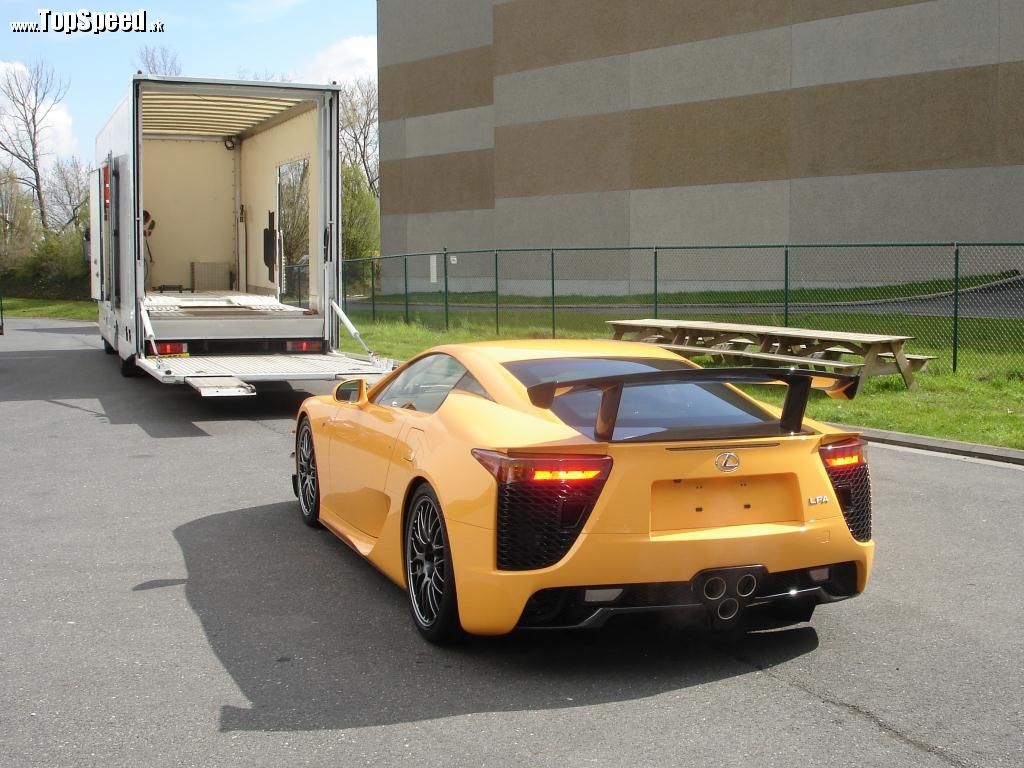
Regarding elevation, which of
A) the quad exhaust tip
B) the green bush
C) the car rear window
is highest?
the green bush

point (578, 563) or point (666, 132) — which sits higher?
point (666, 132)

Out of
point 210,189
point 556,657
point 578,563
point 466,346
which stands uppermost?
point 210,189

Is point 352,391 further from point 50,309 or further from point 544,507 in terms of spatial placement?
point 50,309

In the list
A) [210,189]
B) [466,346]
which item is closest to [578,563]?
[466,346]

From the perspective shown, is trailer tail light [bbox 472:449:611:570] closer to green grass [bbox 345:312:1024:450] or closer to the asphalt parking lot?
the asphalt parking lot

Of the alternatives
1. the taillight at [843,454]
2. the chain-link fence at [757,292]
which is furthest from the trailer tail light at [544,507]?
the chain-link fence at [757,292]

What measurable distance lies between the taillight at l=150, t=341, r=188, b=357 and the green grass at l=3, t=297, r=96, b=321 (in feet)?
83.0

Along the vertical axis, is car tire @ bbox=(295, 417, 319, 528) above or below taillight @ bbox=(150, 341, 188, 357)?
below

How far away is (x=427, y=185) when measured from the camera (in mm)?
52750

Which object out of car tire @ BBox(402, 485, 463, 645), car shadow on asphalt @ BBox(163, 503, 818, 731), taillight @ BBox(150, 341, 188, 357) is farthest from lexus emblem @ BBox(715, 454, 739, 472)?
taillight @ BBox(150, 341, 188, 357)

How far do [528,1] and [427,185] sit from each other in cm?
1045

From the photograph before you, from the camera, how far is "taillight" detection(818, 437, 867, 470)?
5.13 meters

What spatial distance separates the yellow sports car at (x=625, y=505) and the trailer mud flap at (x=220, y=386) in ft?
21.8

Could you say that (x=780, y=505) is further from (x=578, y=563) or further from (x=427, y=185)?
(x=427, y=185)
